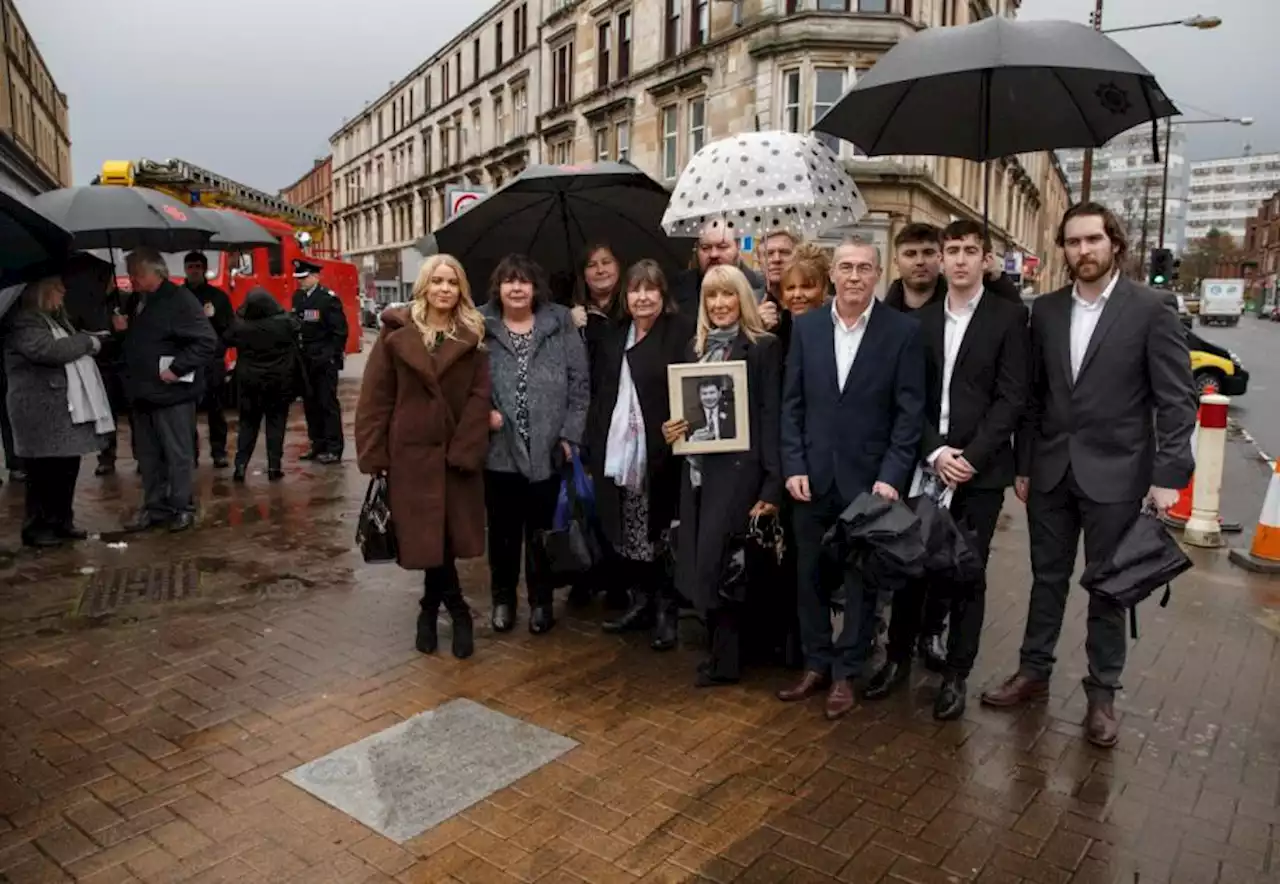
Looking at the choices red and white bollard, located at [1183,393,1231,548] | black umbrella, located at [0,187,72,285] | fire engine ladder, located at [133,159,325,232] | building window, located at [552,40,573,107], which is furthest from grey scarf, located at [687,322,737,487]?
building window, located at [552,40,573,107]

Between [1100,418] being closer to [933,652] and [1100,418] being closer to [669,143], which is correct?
[933,652]

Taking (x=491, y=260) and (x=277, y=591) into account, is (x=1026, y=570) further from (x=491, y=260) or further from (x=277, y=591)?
(x=277, y=591)

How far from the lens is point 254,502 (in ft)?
26.7

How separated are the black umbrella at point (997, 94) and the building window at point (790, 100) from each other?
22.1m

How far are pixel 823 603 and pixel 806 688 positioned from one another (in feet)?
1.29

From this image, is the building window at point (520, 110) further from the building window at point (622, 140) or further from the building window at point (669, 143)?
the building window at point (669, 143)

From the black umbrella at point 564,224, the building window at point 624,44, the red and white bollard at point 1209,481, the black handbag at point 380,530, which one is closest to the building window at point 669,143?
the building window at point 624,44

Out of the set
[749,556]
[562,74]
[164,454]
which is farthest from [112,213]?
[562,74]

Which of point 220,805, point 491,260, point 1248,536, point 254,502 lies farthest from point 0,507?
point 1248,536

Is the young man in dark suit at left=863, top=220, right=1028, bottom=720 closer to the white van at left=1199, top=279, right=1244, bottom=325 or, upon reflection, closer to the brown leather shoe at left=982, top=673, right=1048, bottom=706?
the brown leather shoe at left=982, top=673, right=1048, bottom=706

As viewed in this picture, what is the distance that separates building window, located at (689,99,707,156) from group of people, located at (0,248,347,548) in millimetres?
22094

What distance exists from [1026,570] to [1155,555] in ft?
9.37

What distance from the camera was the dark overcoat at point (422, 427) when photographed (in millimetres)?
4449

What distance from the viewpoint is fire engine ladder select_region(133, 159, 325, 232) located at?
1307cm
